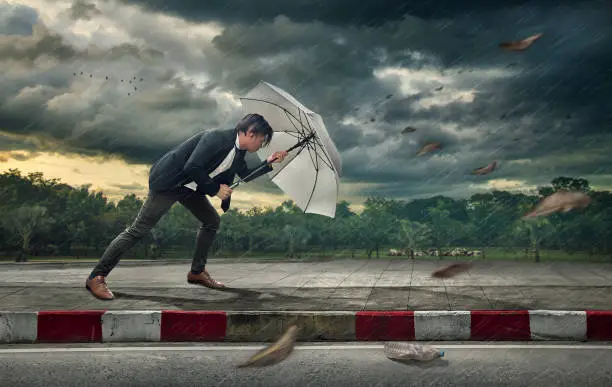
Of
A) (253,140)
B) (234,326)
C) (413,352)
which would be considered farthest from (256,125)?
(413,352)

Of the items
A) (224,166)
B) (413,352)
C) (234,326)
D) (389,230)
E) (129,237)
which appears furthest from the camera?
(389,230)

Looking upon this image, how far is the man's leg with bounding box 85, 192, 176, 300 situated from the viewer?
6473 mm

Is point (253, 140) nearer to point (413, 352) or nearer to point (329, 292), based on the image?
point (329, 292)

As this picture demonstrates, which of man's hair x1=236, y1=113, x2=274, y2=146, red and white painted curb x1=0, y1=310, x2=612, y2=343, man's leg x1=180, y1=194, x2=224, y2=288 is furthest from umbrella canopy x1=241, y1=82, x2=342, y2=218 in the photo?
red and white painted curb x1=0, y1=310, x2=612, y2=343

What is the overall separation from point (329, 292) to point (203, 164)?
184cm

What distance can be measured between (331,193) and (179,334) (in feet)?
8.64

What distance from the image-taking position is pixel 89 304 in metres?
5.92

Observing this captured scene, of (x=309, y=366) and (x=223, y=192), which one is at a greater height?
(x=223, y=192)

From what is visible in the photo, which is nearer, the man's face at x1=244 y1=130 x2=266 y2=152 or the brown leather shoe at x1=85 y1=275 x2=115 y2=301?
the brown leather shoe at x1=85 y1=275 x2=115 y2=301

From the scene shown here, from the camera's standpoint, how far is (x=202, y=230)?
23.3 feet

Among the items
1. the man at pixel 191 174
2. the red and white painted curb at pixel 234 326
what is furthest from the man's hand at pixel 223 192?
the red and white painted curb at pixel 234 326

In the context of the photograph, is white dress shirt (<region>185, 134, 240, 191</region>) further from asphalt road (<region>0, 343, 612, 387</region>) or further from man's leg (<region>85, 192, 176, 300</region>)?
asphalt road (<region>0, 343, 612, 387</region>)

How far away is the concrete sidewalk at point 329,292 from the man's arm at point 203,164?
1.08m

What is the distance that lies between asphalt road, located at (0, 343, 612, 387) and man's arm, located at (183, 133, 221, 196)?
1860 millimetres
